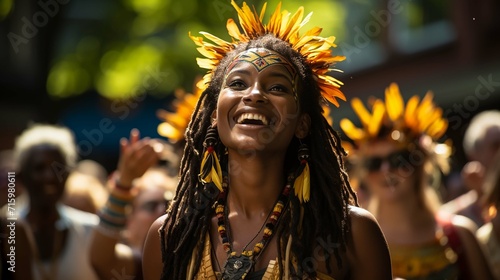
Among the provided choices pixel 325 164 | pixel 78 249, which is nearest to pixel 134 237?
pixel 78 249

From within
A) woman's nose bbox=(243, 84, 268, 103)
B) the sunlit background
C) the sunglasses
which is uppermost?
the sunlit background

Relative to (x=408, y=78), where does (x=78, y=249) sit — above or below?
below

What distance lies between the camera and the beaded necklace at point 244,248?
4.40m

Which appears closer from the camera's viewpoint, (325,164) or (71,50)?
(325,164)

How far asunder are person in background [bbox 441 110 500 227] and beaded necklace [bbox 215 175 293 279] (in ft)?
13.7

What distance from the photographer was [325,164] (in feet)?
15.4

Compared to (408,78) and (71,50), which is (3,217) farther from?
(408,78)

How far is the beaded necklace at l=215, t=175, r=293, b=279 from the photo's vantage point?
173 inches

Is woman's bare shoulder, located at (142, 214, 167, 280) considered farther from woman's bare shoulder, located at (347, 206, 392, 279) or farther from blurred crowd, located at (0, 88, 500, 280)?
blurred crowd, located at (0, 88, 500, 280)

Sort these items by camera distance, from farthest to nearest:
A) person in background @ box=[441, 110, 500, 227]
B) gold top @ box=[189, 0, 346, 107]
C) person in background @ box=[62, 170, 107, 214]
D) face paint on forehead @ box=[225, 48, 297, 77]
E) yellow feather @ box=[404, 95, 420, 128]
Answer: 1. person in background @ box=[441, 110, 500, 227]
2. person in background @ box=[62, 170, 107, 214]
3. yellow feather @ box=[404, 95, 420, 128]
4. gold top @ box=[189, 0, 346, 107]
5. face paint on forehead @ box=[225, 48, 297, 77]

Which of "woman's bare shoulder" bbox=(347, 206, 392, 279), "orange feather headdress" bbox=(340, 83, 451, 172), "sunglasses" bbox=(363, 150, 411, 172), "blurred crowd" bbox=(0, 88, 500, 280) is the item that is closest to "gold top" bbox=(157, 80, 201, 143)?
"blurred crowd" bbox=(0, 88, 500, 280)

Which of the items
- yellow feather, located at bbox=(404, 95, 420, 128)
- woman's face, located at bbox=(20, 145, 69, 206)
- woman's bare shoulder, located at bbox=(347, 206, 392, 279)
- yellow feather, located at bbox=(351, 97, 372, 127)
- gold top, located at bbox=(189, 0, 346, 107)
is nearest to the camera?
woman's bare shoulder, located at bbox=(347, 206, 392, 279)

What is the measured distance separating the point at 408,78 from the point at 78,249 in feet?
43.9

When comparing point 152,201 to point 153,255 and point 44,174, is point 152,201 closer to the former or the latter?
point 44,174
